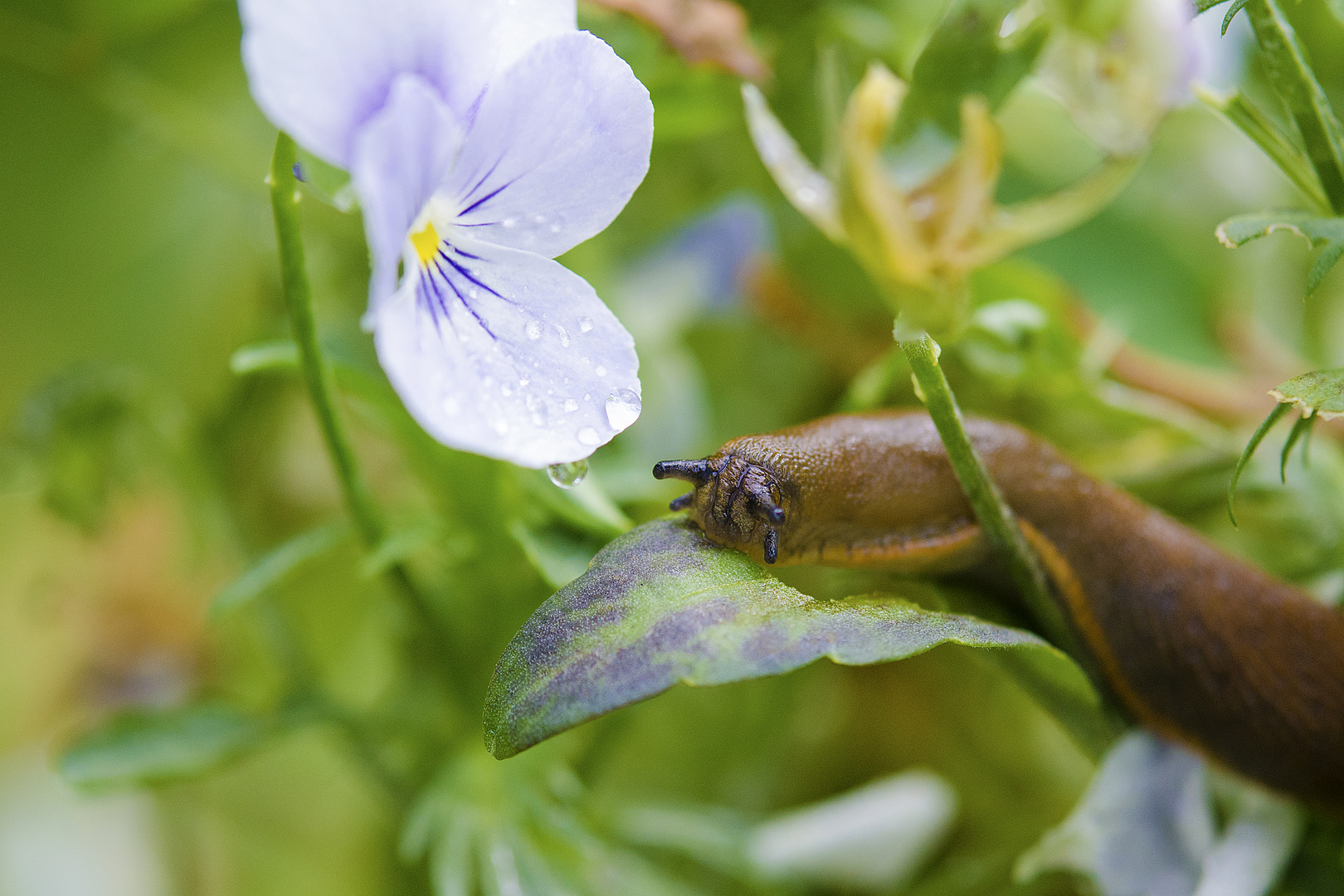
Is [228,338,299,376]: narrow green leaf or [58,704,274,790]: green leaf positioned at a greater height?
[228,338,299,376]: narrow green leaf

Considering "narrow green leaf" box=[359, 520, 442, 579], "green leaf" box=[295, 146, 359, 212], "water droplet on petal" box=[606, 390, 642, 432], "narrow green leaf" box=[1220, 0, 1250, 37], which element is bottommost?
"narrow green leaf" box=[359, 520, 442, 579]

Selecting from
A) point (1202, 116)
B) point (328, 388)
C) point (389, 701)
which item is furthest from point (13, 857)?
point (1202, 116)

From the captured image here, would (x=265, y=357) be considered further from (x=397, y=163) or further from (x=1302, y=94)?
(x=1302, y=94)

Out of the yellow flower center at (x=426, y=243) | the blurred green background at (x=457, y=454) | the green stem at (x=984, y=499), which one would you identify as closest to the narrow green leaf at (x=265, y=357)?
the blurred green background at (x=457, y=454)

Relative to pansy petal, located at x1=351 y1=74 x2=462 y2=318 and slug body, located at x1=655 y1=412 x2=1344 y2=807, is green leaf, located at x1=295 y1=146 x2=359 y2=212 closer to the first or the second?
pansy petal, located at x1=351 y1=74 x2=462 y2=318

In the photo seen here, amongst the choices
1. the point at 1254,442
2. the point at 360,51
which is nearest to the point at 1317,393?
the point at 1254,442

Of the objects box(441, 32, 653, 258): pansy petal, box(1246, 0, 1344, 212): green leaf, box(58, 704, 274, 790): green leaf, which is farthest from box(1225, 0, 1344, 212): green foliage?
box(58, 704, 274, 790): green leaf
